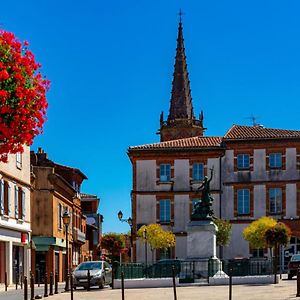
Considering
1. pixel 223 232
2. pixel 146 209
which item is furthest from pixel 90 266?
pixel 146 209

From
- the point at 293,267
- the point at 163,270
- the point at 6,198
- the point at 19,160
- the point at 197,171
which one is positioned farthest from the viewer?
the point at 197,171

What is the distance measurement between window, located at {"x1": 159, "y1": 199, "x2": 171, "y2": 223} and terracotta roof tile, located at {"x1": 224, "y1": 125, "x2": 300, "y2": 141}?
22.9 feet

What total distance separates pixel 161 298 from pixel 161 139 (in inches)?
3391

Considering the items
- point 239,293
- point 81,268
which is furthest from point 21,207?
point 239,293

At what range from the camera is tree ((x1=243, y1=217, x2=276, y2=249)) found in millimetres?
60000

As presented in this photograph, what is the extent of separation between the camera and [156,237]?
205ft

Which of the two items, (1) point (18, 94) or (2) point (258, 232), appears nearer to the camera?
(1) point (18, 94)

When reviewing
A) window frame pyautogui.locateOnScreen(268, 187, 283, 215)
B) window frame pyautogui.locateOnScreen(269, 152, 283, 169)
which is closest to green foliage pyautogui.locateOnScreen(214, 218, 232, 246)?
window frame pyautogui.locateOnScreen(268, 187, 283, 215)

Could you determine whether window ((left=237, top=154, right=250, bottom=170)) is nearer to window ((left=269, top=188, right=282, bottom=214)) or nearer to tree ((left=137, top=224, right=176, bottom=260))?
window ((left=269, top=188, right=282, bottom=214))

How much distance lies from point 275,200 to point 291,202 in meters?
1.28

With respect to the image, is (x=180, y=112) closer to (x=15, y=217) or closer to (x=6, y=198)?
(x=15, y=217)

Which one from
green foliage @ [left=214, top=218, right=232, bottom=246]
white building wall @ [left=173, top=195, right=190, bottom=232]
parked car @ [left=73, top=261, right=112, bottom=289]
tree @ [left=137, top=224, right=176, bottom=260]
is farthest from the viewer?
white building wall @ [left=173, top=195, right=190, bottom=232]

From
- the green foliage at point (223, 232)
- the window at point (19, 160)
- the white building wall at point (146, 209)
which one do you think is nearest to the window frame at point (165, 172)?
the white building wall at point (146, 209)

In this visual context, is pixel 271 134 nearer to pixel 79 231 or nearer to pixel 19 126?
pixel 79 231
